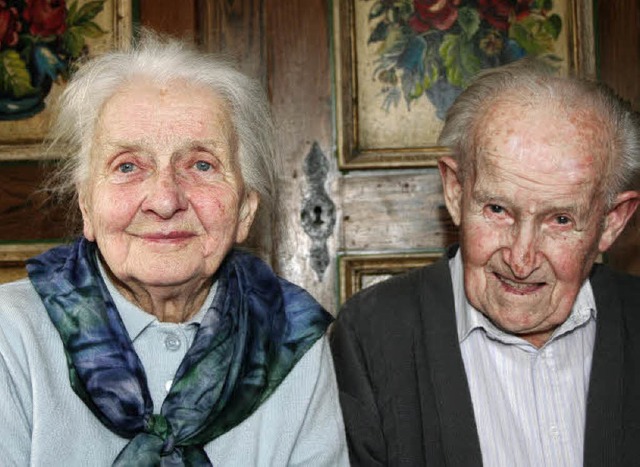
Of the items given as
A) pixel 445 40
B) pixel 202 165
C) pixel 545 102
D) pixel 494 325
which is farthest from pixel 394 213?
pixel 202 165

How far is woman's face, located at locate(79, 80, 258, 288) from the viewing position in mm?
1757

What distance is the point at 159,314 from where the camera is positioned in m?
1.88

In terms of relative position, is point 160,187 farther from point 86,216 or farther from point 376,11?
point 376,11

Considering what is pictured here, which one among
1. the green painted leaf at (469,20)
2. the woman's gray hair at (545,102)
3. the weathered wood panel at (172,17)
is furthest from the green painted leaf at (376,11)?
the woman's gray hair at (545,102)

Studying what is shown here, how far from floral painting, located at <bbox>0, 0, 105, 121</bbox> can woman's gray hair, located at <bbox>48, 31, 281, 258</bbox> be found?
920 mm

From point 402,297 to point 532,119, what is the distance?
1.70 ft

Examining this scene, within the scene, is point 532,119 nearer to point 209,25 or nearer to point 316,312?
point 316,312

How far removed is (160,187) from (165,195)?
0.02 metres

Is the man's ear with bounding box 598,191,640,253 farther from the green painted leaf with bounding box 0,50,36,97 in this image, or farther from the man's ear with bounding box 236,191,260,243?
the green painted leaf with bounding box 0,50,36,97

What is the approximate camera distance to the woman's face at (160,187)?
69.2 inches

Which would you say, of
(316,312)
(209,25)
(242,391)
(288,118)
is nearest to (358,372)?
(316,312)

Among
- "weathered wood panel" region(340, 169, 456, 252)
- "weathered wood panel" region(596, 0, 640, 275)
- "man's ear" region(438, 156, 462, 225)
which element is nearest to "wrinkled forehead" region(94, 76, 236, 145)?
"man's ear" region(438, 156, 462, 225)

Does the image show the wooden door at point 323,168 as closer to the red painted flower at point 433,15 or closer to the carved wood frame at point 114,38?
the carved wood frame at point 114,38

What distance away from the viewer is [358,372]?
2027mm
